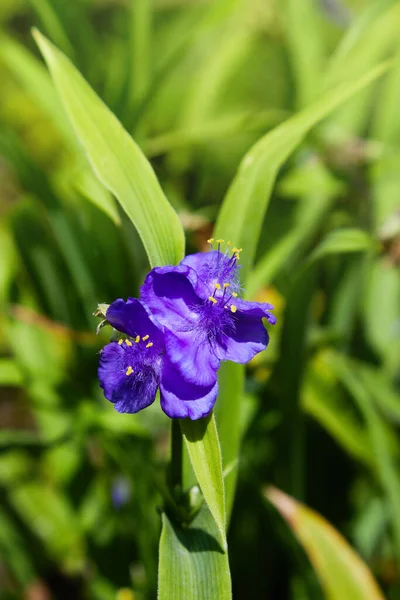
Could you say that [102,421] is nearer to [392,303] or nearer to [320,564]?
[320,564]

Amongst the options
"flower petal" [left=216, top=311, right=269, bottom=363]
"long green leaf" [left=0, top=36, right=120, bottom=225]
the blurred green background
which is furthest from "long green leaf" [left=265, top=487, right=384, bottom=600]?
"long green leaf" [left=0, top=36, right=120, bottom=225]

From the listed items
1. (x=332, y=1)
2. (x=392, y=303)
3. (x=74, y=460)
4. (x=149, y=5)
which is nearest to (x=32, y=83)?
(x=149, y=5)

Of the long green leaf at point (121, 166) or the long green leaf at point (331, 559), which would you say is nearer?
the long green leaf at point (121, 166)

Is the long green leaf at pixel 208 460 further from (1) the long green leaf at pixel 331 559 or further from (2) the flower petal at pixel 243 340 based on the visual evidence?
(1) the long green leaf at pixel 331 559

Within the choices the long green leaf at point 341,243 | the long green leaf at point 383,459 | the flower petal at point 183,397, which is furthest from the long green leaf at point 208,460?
the long green leaf at point 383,459

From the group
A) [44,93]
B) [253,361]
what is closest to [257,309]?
[253,361]

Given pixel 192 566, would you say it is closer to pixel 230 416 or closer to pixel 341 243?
pixel 230 416
